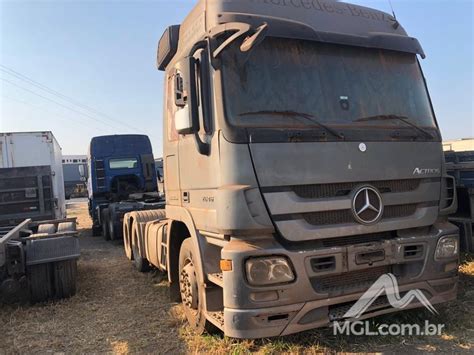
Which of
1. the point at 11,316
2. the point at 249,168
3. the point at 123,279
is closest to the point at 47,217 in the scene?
the point at 123,279

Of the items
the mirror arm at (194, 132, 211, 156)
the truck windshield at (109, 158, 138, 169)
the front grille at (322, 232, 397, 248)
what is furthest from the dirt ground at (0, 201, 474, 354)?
the truck windshield at (109, 158, 138, 169)

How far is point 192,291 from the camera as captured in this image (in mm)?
4312

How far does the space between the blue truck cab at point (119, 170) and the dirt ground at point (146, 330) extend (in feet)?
23.5

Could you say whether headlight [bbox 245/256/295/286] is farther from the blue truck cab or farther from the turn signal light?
the blue truck cab

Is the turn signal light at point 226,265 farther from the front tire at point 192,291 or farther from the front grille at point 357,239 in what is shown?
the front grille at point 357,239

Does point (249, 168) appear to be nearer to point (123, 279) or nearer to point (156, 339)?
point (156, 339)

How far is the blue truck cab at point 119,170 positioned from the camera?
44.8 ft

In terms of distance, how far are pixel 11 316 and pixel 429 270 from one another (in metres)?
4.95

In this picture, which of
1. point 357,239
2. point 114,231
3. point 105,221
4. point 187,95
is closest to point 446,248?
point 357,239

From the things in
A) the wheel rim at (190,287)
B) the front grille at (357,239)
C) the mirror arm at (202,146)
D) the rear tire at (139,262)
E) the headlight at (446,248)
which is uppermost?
the mirror arm at (202,146)

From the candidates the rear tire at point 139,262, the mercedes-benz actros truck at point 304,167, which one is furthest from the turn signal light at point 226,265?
the rear tire at point 139,262

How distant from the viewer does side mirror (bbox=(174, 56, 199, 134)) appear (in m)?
3.71

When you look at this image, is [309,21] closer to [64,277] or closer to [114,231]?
[64,277]

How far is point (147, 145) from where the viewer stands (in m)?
13.9
